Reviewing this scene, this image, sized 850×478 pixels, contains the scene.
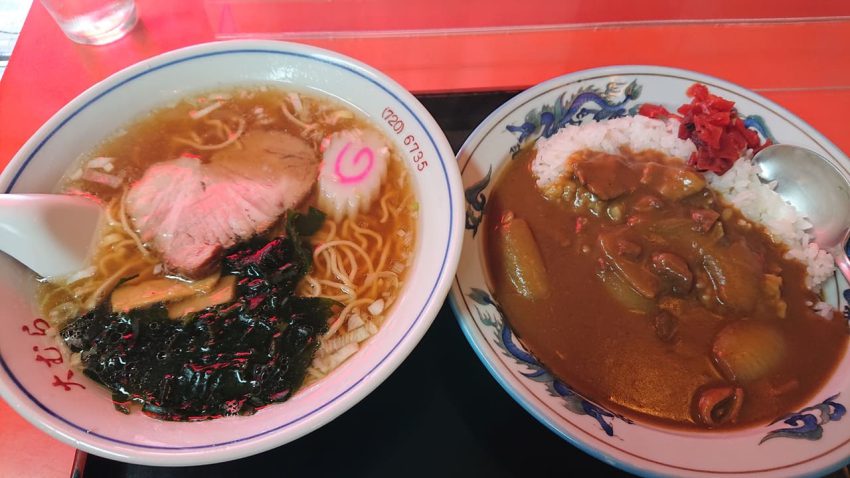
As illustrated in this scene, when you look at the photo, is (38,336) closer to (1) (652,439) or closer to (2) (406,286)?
(2) (406,286)

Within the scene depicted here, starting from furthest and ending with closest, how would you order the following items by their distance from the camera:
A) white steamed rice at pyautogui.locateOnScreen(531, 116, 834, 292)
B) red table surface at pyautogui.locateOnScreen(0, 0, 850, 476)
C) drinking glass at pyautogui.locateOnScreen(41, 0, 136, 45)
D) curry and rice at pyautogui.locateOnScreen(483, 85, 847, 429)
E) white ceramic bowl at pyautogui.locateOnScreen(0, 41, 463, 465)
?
drinking glass at pyautogui.locateOnScreen(41, 0, 136, 45) < red table surface at pyautogui.locateOnScreen(0, 0, 850, 476) < white steamed rice at pyautogui.locateOnScreen(531, 116, 834, 292) < curry and rice at pyautogui.locateOnScreen(483, 85, 847, 429) < white ceramic bowl at pyautogui.locateOnScreen(0, 41, 463, 465)

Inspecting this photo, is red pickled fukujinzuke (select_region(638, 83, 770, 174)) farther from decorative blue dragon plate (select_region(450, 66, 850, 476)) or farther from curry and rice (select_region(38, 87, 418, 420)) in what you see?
curry and rice (select_region(38, 87, 418, 420))

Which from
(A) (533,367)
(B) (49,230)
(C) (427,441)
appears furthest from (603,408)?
(B) (49,230)

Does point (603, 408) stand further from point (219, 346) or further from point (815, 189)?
point (815, 189)

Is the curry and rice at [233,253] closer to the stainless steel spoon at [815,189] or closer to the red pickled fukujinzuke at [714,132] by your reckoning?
the red pickled fukujinzuke at [714,132]

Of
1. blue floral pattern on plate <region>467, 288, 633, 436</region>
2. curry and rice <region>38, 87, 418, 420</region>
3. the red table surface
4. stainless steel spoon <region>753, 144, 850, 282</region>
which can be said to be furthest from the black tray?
the red table surface

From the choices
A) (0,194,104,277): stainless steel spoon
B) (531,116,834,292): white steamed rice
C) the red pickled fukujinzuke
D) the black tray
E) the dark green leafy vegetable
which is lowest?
the black tray
